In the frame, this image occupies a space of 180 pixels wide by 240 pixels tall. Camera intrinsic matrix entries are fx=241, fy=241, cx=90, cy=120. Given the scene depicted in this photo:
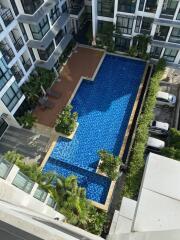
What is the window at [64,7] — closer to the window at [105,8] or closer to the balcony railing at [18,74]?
the window at [105,8]

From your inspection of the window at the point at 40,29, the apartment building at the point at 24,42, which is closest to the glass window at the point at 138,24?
the apartment building at the point at 24,42

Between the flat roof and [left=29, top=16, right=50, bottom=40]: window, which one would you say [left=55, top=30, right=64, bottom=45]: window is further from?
the flat roof

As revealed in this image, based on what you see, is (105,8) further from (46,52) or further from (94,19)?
(46,52)

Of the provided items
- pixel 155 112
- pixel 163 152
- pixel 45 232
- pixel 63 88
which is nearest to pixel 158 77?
pixel 155 112

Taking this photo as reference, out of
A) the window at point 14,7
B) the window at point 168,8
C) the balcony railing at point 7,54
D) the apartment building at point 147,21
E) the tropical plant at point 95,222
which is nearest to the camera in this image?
the tropical plant at point 95,222

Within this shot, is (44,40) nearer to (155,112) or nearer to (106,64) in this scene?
(106,64)

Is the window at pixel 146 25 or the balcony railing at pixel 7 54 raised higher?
the window at pixel 146 25
